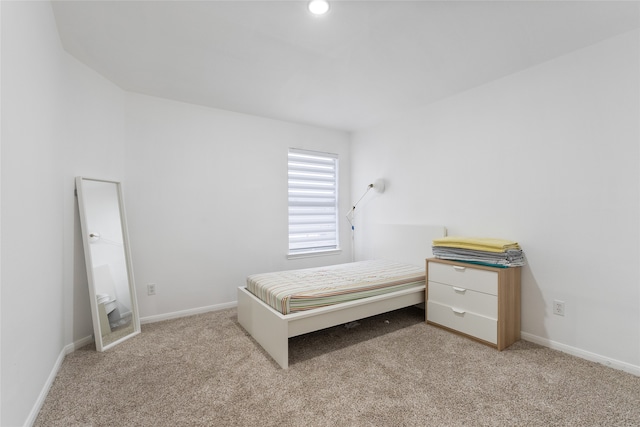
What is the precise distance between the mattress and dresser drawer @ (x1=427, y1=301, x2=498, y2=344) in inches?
11.6

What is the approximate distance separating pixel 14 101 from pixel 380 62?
92.2 inches

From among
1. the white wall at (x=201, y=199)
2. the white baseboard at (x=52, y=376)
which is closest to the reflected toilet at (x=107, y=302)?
the white baseboard at (x=52, y=376)

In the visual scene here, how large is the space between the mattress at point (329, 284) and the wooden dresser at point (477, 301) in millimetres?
288

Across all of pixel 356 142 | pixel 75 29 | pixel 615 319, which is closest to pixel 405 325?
pixel 615 319

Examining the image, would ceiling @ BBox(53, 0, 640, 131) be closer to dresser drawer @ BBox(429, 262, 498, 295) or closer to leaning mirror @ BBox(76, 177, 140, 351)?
leaning mirror @ BBox(76, 177, 140, 351)

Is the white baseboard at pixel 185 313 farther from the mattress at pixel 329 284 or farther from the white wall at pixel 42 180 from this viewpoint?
the mattress at pixel 329 284

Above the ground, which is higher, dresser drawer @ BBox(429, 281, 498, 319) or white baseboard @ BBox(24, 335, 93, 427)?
dresser drawer @ BBox(429, 281, 498, 319)

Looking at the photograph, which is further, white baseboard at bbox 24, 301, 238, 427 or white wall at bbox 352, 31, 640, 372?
white wall at bbox 352, 31, 640, 372

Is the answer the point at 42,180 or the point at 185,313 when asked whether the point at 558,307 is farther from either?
the point at 42,180

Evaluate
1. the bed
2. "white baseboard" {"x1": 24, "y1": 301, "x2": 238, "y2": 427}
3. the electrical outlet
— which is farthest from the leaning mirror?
the electrical outlet

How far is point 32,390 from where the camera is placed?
152 centimetres

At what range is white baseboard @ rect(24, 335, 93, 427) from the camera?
4.90 feet

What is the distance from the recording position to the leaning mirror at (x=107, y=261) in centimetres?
236

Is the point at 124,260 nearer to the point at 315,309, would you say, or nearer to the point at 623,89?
the point at 315,309
